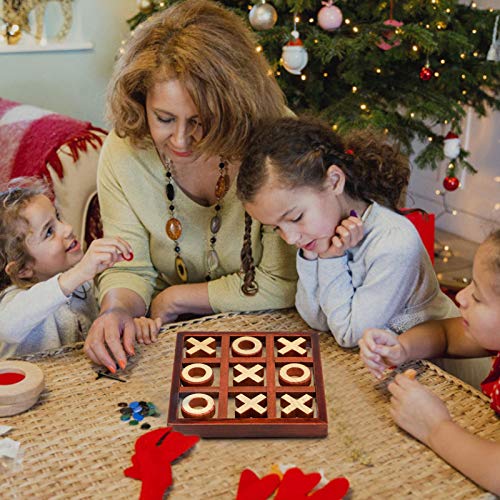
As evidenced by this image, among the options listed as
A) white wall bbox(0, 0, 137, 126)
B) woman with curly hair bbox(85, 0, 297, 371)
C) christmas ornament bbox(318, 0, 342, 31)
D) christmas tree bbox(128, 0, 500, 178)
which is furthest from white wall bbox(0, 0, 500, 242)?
woman with curly hair bbox(85, 0, 297, 371)

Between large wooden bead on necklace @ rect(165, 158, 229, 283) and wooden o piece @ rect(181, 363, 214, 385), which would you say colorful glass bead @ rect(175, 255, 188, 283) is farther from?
wooden o piece @ rect(181, 363, 214, 385)

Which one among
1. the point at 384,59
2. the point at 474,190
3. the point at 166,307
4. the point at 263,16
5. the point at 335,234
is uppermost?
the point at 263,16

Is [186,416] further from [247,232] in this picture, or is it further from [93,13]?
[93,13]

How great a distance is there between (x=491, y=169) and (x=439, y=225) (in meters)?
0.48

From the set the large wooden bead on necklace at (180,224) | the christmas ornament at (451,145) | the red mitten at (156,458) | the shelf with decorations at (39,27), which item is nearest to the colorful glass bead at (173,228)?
the large wooden bead on necklace at (180,224)

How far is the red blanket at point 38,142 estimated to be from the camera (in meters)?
2.19

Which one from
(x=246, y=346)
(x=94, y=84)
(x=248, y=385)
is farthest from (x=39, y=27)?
(x=248, y=385)

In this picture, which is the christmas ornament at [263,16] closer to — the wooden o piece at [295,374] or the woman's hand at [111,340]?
the woman's hand at [111,340]

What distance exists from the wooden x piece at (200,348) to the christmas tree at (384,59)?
4.35 ft

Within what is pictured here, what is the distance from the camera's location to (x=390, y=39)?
2369mm

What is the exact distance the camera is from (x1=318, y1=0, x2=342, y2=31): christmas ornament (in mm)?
2367

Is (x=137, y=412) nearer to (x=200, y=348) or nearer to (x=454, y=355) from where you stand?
(x=200, y=348)

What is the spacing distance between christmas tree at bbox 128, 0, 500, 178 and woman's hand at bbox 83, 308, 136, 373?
1.28 m

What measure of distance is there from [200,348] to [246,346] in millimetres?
75
